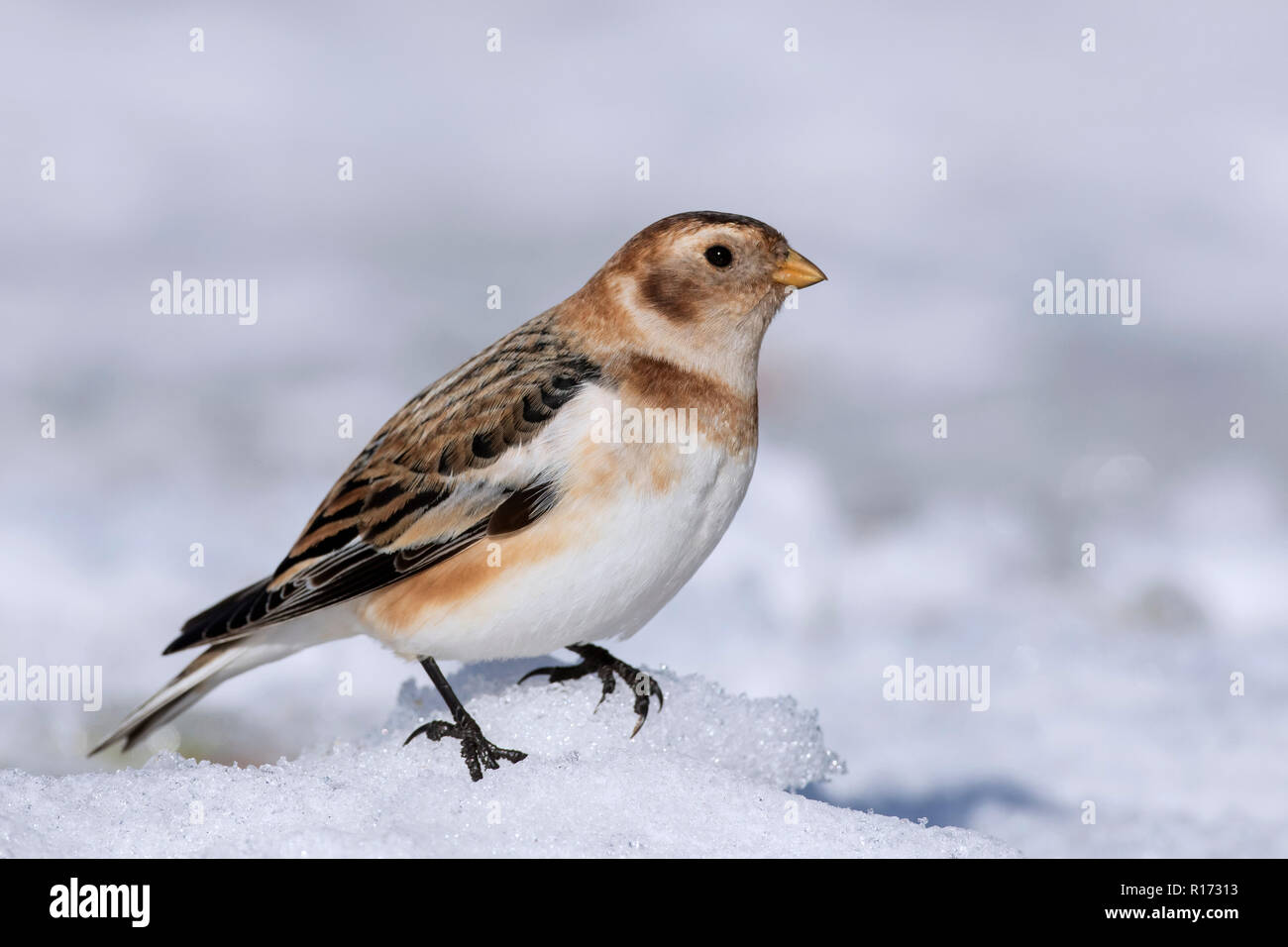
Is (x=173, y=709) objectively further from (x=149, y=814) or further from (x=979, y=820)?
(x=979, y=820)

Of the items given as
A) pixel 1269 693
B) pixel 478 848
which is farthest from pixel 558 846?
pixel 1269 693

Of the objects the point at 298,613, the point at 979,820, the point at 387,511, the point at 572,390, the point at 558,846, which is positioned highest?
the point at 572,390

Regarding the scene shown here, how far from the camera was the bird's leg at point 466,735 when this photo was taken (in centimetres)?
503

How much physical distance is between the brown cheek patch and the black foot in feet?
5.69

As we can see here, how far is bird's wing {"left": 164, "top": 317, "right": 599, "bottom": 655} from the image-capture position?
4.96m

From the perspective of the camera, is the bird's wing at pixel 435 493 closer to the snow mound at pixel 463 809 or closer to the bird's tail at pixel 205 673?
the bird's tail at pixel 205 673

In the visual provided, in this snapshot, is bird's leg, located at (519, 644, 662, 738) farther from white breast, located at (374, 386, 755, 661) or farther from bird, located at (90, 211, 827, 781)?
white breast, located at (374, 386, 755, 661)

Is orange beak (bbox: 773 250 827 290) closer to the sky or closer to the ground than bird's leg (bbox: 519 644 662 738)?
closer to the sky

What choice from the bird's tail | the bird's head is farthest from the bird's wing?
the bird's head

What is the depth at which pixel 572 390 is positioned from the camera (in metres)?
5.04

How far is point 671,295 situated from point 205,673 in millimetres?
2433

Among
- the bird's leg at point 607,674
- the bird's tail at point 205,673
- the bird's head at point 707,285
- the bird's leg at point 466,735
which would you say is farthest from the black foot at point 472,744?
the bird's head at point 707,285

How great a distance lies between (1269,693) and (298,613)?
5.03 meters

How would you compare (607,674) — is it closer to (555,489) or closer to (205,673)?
(555,489)
